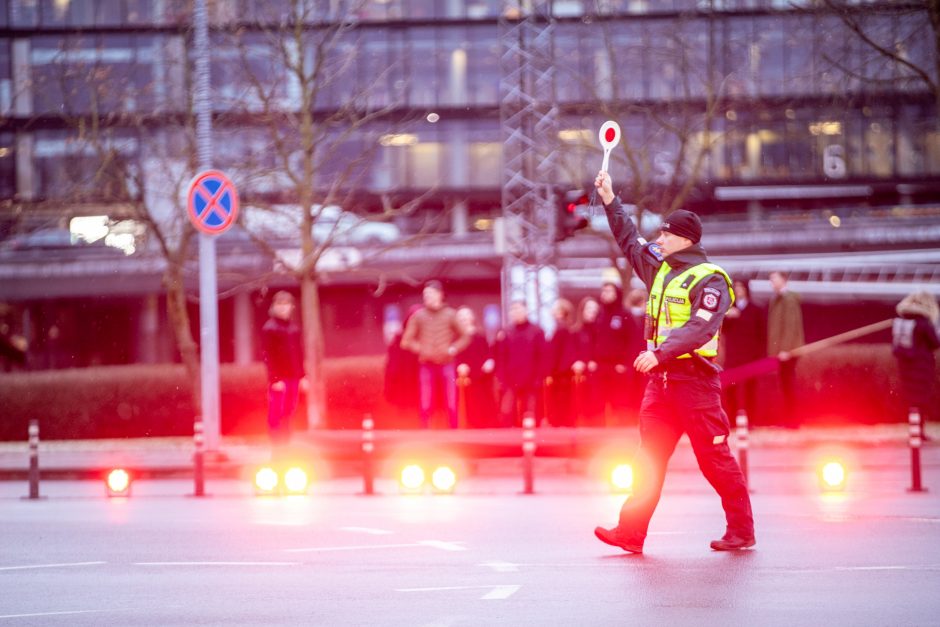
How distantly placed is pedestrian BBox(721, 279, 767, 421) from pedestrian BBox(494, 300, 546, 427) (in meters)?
3.22

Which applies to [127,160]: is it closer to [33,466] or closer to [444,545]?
[33,466]

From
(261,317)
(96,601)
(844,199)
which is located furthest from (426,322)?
(844,199)

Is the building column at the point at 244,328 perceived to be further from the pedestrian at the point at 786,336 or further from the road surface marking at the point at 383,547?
the road surface marking at the point at 383,547

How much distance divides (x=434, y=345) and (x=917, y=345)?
236 inches

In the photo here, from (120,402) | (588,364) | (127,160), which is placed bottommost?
(120,402)

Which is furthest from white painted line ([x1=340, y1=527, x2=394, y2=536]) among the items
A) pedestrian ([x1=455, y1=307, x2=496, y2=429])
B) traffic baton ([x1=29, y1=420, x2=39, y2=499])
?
pedestrian ([x1=455, y1=307, x2=496, y2=429])

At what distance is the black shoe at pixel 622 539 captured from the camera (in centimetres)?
937

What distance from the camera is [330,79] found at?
977 inches

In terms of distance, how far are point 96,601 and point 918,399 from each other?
45.7 feet

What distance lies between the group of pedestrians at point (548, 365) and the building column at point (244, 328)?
4076 centimetres

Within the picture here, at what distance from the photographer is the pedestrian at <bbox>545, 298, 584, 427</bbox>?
19.8m

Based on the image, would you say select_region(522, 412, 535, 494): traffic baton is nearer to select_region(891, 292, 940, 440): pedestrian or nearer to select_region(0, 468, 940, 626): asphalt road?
select_region(0, 468, 940, 626): asphalt road

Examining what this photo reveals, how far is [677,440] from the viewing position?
930 centimetres

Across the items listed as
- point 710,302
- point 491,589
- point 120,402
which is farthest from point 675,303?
point 120,402
